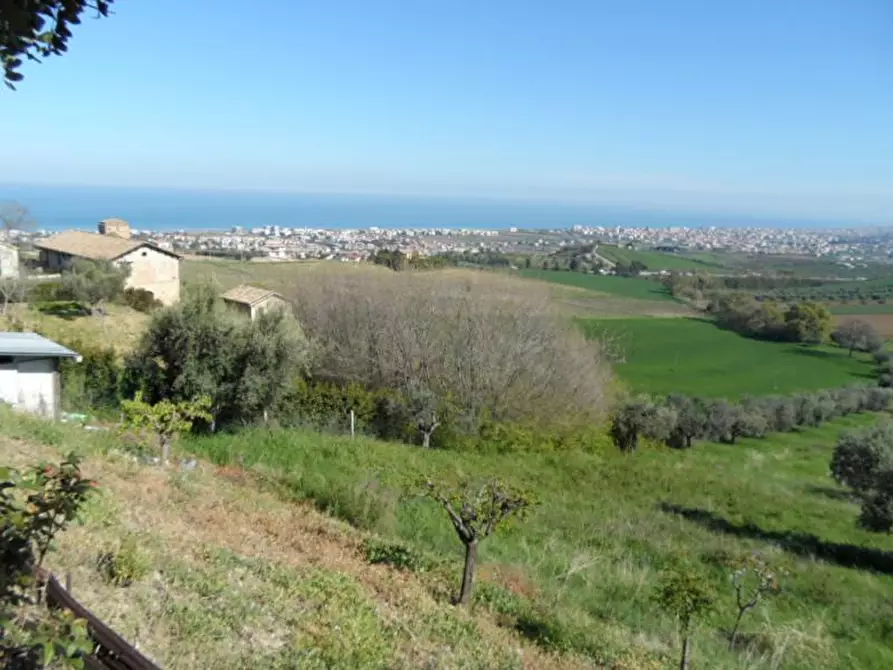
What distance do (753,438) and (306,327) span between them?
22835 mm

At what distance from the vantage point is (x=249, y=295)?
3091 centimetres

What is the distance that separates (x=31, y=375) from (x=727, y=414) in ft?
95.9

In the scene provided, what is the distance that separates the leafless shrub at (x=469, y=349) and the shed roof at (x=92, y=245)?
13.2 meters

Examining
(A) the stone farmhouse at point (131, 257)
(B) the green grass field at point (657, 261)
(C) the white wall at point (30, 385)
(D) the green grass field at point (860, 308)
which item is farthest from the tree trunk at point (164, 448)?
(B) the green grass field at point (657, 261)

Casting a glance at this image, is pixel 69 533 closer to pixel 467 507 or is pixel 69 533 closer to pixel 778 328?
pixel 467 507

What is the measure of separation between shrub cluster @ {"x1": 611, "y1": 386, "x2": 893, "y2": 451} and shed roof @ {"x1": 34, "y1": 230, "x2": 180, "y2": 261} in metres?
25.5

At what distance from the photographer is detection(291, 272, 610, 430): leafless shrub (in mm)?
25141

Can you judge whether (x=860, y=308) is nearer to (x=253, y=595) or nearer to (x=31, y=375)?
(x=31, y=375)

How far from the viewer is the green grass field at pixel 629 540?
8.88 meters

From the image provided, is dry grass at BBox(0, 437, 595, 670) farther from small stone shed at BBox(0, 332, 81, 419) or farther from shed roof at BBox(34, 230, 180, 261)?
shed roof at BBox(34, 230, 180, 261)

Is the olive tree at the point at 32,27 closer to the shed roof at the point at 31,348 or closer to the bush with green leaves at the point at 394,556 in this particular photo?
the bush with green leaves at the point at 394,556

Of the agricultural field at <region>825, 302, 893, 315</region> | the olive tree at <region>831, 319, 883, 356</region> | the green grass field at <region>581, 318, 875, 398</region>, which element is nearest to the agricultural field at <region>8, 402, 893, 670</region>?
the green grass field at <region>581, 318, 875, 398</region>

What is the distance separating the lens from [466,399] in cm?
2475

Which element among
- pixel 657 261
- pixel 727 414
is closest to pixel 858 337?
pixel 727 414
